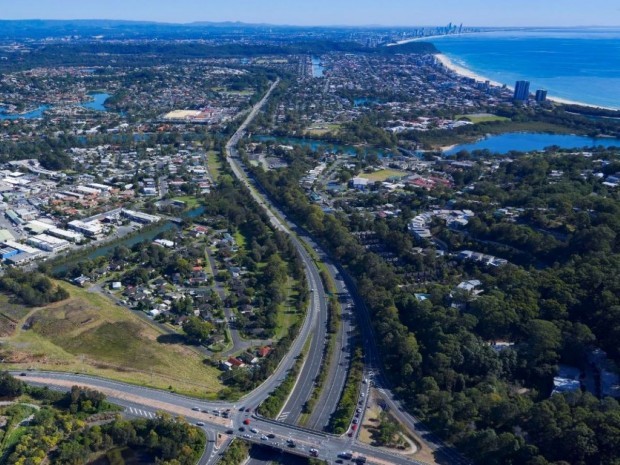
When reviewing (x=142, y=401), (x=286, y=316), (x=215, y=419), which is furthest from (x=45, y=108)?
(x=215, y=419)

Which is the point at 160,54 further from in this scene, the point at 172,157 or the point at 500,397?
the point at 500,397

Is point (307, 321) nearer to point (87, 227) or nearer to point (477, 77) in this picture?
point (87, 227)

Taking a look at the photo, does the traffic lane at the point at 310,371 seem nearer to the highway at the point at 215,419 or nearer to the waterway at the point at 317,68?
the highway at the point at 215,419

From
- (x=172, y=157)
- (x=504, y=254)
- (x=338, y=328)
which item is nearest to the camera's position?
(x=338, y=328)

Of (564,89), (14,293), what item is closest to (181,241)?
(14,293)

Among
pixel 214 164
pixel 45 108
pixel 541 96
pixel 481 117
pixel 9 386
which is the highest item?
pixel 541 96

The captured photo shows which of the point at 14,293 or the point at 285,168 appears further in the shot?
the point at 285,168

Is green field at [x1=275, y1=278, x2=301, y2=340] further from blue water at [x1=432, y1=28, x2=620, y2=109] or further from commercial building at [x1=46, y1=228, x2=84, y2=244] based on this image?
blue water at [x1=432, y1=28, x2=620, y2=109]

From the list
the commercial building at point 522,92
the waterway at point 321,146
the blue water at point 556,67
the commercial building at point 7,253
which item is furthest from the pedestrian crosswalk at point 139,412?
the blue water at point 556,67
